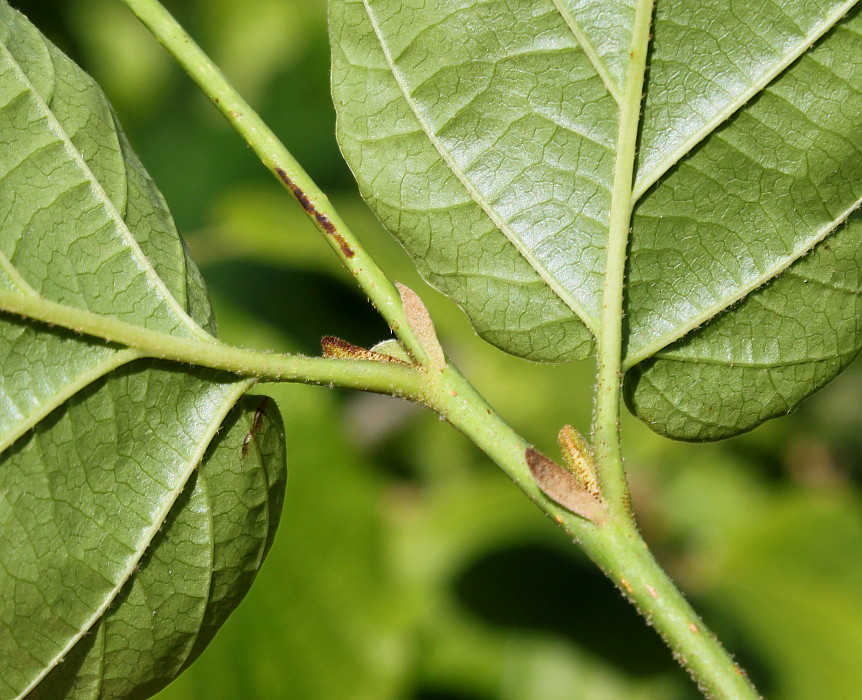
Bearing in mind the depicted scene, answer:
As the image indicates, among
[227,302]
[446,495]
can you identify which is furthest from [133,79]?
[446,495]

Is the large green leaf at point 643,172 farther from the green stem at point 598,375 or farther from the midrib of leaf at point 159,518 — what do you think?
the midrib of leaf at point 159,518

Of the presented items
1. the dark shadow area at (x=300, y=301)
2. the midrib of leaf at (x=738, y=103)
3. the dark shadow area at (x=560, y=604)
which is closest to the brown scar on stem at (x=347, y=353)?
the midrib of leaf at (x=738, y=103)

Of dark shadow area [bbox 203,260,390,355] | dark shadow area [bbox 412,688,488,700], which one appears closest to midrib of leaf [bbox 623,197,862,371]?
dark shadow area [bbox 412,688,488,700]

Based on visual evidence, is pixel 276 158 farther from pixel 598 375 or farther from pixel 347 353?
pixel 598 375

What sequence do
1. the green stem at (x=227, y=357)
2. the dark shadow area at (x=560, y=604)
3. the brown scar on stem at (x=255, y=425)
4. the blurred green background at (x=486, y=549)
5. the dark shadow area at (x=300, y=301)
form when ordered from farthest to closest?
the dark shadow area at (x=300, y=301) < the dark shadow area at (x=560, y=604) < the blurred green background at (x=486, y=549) < the brown scar on stem at (x=255, y=425) < the green stem at (x=227, y=357)

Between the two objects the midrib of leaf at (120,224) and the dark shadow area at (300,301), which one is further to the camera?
the dark shadow area at (300,301)

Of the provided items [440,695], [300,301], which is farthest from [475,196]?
[300,301]
